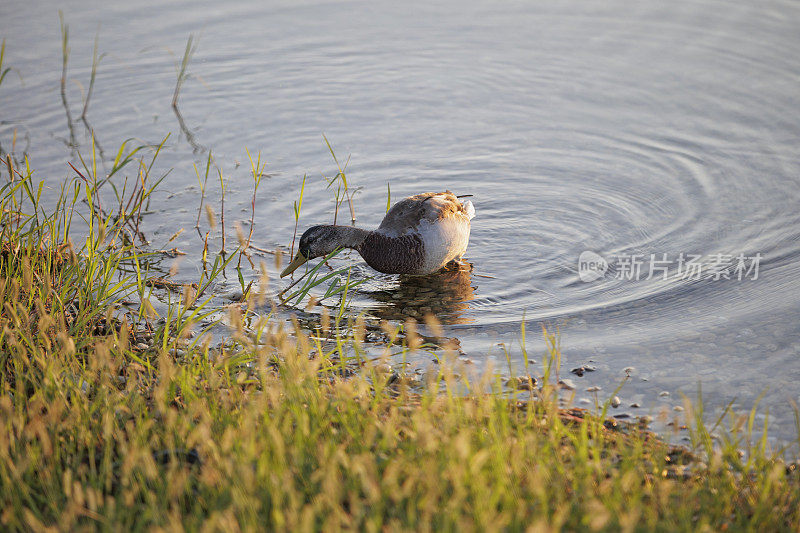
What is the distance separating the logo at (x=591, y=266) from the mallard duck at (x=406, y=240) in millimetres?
871

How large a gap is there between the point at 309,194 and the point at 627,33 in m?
4.80

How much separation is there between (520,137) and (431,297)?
8.93 feet

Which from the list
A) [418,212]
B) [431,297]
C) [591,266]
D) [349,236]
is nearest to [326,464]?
[431,297]

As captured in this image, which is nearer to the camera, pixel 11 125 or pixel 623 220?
pixel 623 220

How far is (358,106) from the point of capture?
27.5 feet

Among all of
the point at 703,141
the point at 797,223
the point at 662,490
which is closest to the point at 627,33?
the point at 703,141

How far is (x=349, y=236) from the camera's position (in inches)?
222

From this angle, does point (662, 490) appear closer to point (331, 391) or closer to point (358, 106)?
point (331, 391)

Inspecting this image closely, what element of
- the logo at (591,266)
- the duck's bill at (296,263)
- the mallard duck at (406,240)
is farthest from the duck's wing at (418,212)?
the logo at (591,266)

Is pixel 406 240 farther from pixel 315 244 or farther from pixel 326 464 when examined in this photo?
pixel 326 464

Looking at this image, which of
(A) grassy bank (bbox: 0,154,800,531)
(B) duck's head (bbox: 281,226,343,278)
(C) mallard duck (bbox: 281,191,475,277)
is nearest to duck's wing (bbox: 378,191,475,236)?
(C) mallard duck (bbox: 281,191,475,277)

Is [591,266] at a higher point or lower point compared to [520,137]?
lower

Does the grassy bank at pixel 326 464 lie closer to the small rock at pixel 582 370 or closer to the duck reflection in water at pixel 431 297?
the small rock at pixel 582 370

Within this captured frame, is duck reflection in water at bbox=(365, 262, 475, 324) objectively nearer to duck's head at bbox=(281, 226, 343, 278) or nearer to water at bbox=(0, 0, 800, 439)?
water at bbox=(0, 0, 800, 439)
